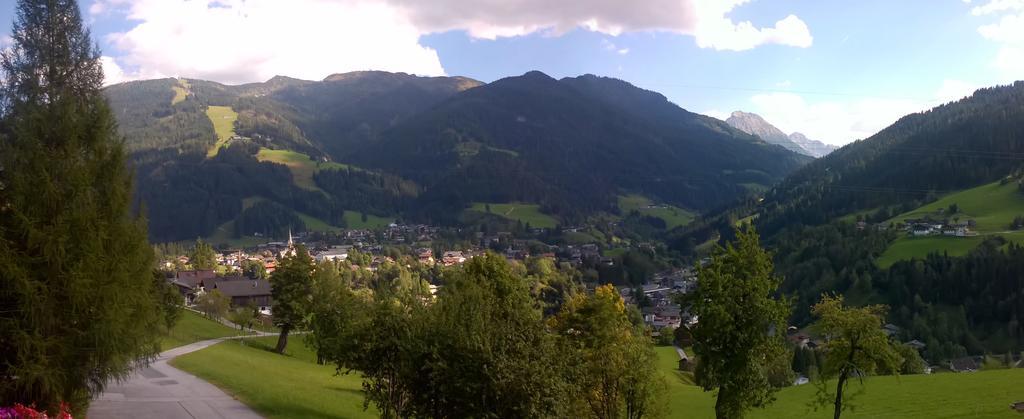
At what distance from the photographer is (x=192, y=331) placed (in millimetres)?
58562

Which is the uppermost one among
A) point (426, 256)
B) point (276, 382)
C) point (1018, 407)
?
point (276, 382)

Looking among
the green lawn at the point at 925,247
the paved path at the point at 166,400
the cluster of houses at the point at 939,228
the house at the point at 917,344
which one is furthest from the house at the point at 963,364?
the paved path at the point at 166,400

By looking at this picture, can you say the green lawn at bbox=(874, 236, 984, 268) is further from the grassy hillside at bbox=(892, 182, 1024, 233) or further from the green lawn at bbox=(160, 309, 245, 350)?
the green lawn at bbox=(160, 309, 245, 350)

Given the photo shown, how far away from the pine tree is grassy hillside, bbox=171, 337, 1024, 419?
31.1 ft

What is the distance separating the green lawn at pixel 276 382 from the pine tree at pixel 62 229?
9.46 metres

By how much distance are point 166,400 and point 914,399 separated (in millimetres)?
45434

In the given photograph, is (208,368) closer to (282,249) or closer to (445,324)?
(445,324)

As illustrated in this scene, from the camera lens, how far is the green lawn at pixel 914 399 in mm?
35188

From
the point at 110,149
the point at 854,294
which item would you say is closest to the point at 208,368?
the point at 110,149

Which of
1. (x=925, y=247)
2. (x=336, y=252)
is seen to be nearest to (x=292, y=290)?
(x=336, y=252)

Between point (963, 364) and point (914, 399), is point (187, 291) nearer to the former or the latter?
point (914, 399)

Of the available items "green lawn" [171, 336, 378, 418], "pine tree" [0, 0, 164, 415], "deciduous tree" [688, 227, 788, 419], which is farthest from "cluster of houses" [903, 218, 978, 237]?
"pine tree" [0, 0, 164, 415]

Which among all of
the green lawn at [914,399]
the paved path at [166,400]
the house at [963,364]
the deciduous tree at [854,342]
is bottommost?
the house at [963,364]

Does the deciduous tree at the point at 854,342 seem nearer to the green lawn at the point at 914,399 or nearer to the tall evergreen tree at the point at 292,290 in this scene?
the green lawn at the point at 914,399
